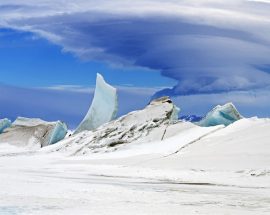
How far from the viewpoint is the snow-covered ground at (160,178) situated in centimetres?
1438

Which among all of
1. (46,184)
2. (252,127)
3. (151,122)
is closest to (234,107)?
(151,122)

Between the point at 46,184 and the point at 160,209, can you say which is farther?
the point at 46,184

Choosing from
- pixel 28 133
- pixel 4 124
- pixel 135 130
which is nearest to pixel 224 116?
pixel 135 130

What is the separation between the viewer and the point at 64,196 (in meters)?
16.3

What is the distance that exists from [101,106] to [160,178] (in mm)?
28004

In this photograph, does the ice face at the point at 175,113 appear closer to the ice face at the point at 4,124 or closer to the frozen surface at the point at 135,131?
the frozen surface at the point at 135,131

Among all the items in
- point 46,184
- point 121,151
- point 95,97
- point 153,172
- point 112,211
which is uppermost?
point 95,97

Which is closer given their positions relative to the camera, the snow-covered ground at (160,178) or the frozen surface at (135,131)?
the snow-covered ground at (160,178)

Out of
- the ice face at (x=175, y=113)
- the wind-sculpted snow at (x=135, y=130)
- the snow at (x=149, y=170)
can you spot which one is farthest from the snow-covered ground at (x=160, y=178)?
the ice face at (x=175, y=113)

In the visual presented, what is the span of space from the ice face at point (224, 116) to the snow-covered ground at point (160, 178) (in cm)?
434

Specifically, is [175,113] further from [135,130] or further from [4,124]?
[4,124]

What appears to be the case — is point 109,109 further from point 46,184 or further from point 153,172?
point 46,184

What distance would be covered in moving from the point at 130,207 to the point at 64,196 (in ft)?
9.92

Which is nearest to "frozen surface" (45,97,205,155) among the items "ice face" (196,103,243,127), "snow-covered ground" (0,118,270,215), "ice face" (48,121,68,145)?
"snow-covered ground" (0,118,270,215)
